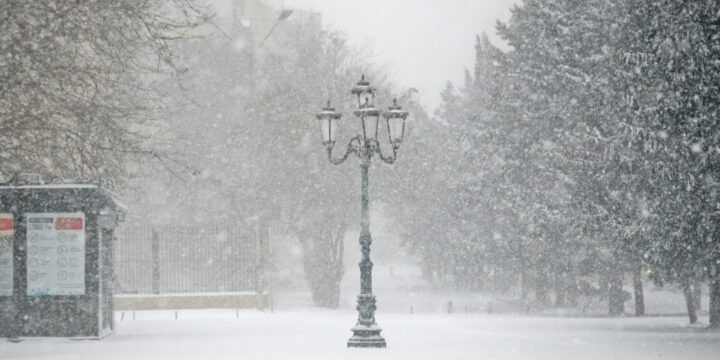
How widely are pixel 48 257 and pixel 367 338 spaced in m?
6.98

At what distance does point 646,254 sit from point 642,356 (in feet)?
13.4

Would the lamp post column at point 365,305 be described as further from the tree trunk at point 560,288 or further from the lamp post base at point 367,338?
the tree trunk at point 560,288

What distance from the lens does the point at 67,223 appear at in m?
19.1

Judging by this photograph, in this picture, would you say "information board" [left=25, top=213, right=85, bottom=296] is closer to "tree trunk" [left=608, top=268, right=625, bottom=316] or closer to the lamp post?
the lamp post

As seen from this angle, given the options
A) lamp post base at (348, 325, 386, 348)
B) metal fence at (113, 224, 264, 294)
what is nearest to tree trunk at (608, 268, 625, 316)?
metal fence at (113, 224, 264, 294)

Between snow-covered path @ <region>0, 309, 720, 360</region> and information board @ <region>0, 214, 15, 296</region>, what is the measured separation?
3.80 feet

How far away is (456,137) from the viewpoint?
195ft

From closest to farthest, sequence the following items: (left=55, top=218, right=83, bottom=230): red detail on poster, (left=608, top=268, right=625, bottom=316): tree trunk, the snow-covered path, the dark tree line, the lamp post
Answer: the snow-covered path, the lamp post, (left=55, top=218, right=83, bottom=230): red detail on poster, the dark tree line, (left=608, top=268, right=625, bottom=316): tree trunk

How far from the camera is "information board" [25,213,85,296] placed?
19047 millimetres

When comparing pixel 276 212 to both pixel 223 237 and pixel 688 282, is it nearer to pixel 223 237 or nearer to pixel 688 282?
pixel 223 237

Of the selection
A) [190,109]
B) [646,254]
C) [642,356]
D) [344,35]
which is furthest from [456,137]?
[642,356]

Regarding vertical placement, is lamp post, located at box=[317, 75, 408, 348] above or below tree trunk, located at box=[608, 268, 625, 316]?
above

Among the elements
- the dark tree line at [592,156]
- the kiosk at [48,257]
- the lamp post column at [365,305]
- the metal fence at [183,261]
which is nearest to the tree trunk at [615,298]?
the dark tree line at [592,156]

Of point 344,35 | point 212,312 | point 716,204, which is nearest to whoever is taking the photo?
point 716,204
